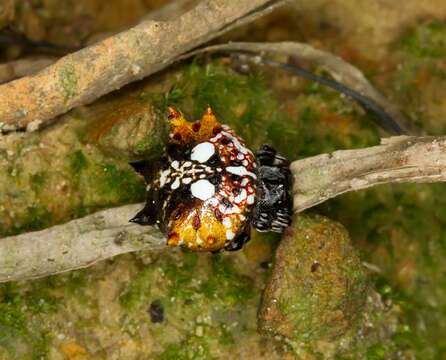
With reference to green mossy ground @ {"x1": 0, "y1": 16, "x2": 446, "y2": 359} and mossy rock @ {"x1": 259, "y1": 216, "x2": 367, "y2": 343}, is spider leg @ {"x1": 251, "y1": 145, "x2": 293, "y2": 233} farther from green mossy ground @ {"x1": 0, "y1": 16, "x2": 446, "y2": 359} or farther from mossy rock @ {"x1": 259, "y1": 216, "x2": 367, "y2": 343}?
green mossy ground @ {"x1": 0, "y1": 16, "x2": 446, "y2": 359}

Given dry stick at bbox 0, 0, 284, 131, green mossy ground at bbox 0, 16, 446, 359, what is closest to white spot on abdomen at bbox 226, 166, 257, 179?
green mossy ground at bbox 0, 16, 446, 359

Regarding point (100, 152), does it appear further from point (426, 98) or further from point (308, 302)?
point (426, 98)

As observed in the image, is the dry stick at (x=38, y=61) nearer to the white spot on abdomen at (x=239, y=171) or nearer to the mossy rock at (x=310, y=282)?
the white spot on abdomen at (x=239, y=171)

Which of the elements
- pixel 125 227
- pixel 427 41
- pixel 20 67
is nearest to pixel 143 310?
pixel 125 227

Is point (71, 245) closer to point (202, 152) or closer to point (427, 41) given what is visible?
point (202, 152)

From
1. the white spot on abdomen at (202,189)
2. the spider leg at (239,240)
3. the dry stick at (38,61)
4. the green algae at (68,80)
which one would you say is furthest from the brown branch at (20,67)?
the spider leg at (239,240)

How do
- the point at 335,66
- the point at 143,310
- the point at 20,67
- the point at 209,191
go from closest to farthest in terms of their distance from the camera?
1. the point at 209,191
2. the point at 143,310
3. the point at 20,67
4. the point at 335,66
